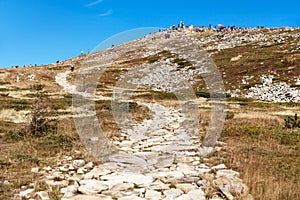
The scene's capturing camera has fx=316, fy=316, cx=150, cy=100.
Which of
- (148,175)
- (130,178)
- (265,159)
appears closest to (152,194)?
(130,178)

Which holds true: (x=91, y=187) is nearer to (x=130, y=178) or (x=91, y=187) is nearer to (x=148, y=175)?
(x=130, y=178)

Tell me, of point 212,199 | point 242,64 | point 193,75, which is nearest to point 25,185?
point 212,199

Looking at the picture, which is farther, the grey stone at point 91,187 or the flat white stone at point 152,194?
the grey stone at point 91,187

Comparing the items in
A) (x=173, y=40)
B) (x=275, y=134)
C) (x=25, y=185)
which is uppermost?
(x=173, y=40)

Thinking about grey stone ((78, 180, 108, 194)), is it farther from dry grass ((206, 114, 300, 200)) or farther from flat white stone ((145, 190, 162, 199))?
dry grass ((206, 114, 300, 200))

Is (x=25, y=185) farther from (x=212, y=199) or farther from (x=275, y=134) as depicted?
(x=275, y=134)

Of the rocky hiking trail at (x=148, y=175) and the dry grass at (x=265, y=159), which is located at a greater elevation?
the dry grass at (x=265, y=159)

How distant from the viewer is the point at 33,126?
53.4 ft

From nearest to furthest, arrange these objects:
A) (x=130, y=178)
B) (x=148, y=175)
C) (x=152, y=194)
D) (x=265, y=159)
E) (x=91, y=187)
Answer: (x=152, y=194) < (x=91, y=187) < (x=130, y=178) < (x=148, y=175) < (x=265, y=159)

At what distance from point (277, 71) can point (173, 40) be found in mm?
86599

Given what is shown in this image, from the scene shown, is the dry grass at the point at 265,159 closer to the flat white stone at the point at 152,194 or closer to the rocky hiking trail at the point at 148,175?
the rocky hiking trail at the point at 148,175

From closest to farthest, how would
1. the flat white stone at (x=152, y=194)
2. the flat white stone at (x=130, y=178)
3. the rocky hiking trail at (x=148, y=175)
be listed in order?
1. the flat white stone at (x=152, y=194)
2. the rocky hiking trail at (x=148, y=175)
3. the flat white stone at (x=130, y=178)

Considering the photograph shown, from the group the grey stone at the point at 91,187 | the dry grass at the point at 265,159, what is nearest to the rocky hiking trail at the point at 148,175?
the grey stone at the point at 91,187

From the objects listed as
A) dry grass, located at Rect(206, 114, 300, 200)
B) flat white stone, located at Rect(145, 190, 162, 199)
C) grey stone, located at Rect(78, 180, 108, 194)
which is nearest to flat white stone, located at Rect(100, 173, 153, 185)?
grey stone, located at Rect(78, 180, 108, 194)
